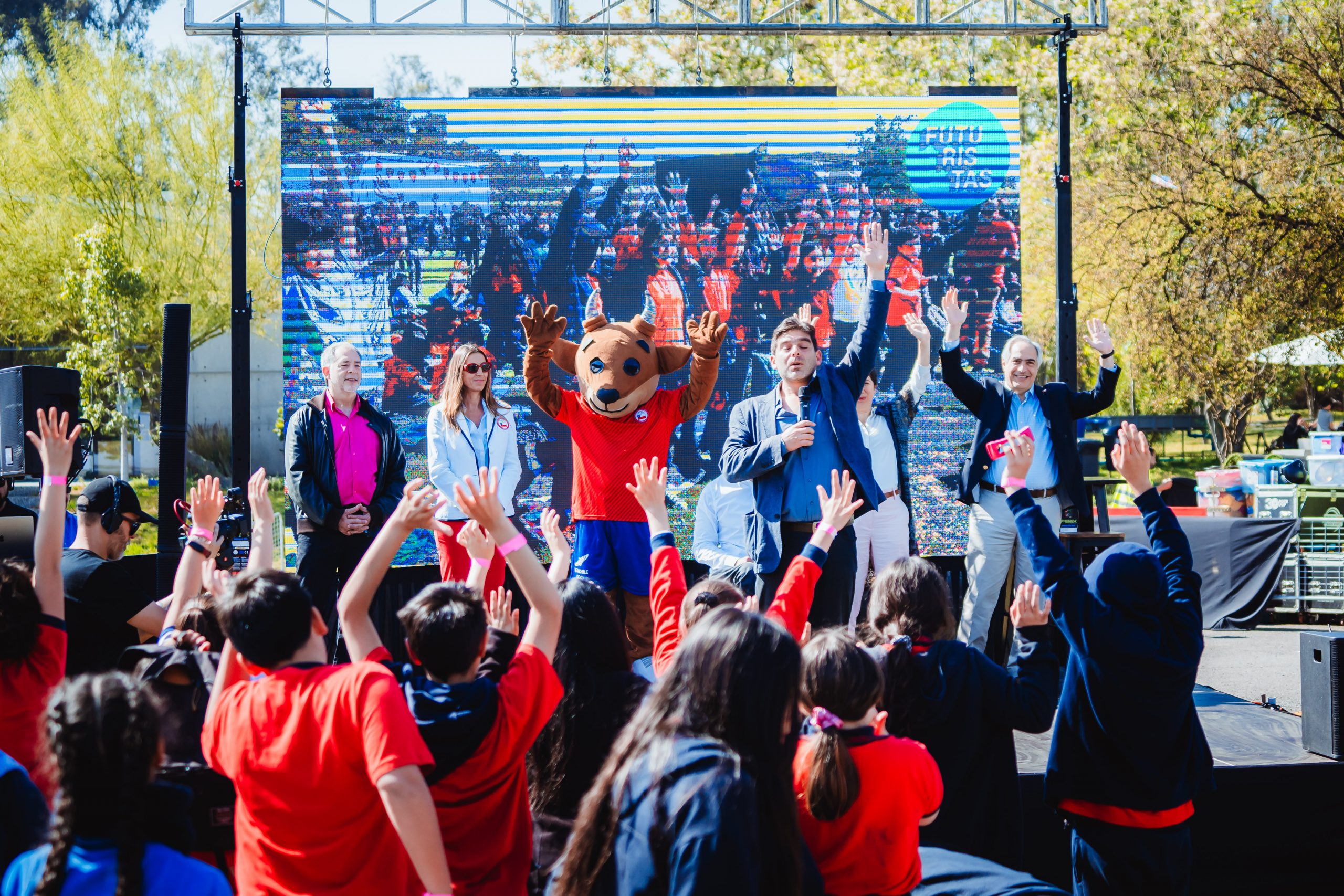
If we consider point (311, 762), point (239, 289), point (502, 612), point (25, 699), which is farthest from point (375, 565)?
point (239, 289)

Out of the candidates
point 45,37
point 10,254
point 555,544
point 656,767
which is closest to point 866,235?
point 555,544

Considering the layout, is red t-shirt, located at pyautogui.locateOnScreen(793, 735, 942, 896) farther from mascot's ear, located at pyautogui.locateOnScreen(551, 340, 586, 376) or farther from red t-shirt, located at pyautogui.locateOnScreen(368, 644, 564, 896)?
mascot's ear, located at pyautogui.locateOnScreen(551, 340, 586, 376)

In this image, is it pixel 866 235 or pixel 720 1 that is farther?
pixel 720 1

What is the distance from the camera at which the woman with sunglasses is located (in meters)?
5.63

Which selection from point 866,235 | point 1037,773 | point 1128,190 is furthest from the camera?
point 1128,190

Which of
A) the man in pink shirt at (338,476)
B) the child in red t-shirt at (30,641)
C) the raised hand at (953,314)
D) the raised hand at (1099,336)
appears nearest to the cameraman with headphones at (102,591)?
the child in red t-shirt at (30,641)

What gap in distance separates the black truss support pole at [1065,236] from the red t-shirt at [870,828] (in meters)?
5.17

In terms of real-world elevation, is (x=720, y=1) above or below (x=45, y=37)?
below

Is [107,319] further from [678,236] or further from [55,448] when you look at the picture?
[55,448]

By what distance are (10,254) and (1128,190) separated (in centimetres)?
1612

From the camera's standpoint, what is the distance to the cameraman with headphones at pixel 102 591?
3.60 metres

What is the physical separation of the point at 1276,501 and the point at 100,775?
35.0 ft

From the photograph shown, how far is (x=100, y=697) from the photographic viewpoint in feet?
5.50

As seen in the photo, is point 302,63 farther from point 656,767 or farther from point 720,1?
point 656,767
